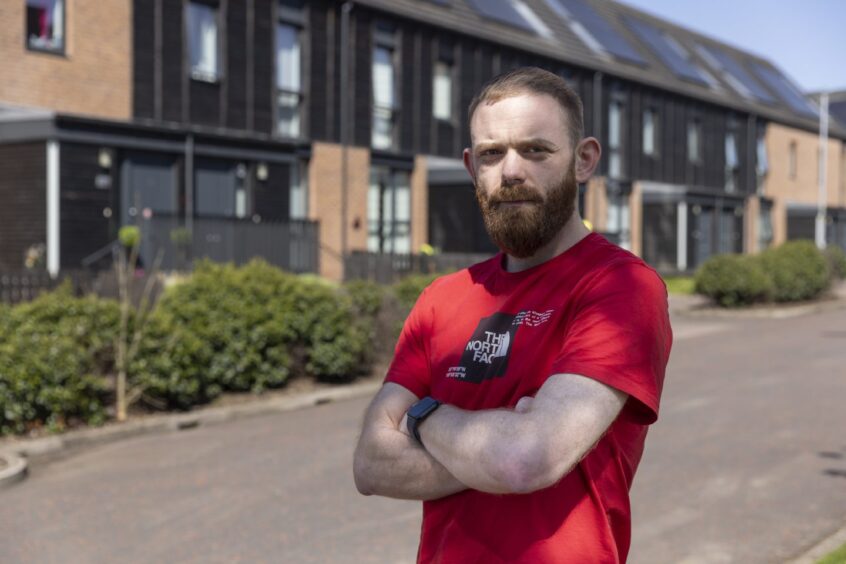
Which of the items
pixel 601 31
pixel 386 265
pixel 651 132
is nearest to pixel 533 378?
pixel 386 265

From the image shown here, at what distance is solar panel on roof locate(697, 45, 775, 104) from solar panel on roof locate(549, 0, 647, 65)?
8.37 m

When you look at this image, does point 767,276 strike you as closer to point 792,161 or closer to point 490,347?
point 490,347

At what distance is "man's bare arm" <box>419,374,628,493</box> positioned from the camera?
2.06 metres

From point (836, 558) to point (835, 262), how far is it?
2685cm

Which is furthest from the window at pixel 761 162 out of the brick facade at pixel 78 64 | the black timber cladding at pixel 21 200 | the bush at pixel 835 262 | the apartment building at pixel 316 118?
the black timber cladding at pixel 21 200

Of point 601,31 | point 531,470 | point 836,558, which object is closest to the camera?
point 531,470

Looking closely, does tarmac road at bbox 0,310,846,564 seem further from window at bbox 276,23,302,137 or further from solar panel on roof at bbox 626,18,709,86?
solar panel on roof at bbox 626,18,709,86

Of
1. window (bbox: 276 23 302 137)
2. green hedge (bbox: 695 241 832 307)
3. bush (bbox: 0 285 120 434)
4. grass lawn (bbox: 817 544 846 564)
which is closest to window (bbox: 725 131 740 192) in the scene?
green hedge (bbox: 695 241 832 307)

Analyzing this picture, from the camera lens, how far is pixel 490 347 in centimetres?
231

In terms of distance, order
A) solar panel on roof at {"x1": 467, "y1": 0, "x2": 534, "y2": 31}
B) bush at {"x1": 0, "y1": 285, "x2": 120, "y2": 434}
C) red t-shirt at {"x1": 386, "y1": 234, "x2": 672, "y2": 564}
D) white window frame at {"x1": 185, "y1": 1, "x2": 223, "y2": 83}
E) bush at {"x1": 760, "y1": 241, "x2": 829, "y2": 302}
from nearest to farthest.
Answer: red t-shirt at {"x1": 386, "y1": 234, "x2": 672, "y2": 564} < bush at {"x1": 0, "y1": 285, "x2": 120, "y2": 434} < white window frame at {"x1": 185, "y1": 1, "x2": 223, "y2": 83} < bush at {"x1": 760, "y1": 241, "x2": 829, "y2": 302} < solar panel on roof at {"x1": 467, "y1": 0, "x2": 534, "y2": 31}

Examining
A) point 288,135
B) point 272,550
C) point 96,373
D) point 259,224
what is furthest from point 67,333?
point 288,135

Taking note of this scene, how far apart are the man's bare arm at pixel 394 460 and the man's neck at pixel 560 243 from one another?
1.48 feet

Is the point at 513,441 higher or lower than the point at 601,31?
lower

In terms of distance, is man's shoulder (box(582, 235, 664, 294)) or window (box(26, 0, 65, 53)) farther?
window (box(26, 0, 65, 53))
